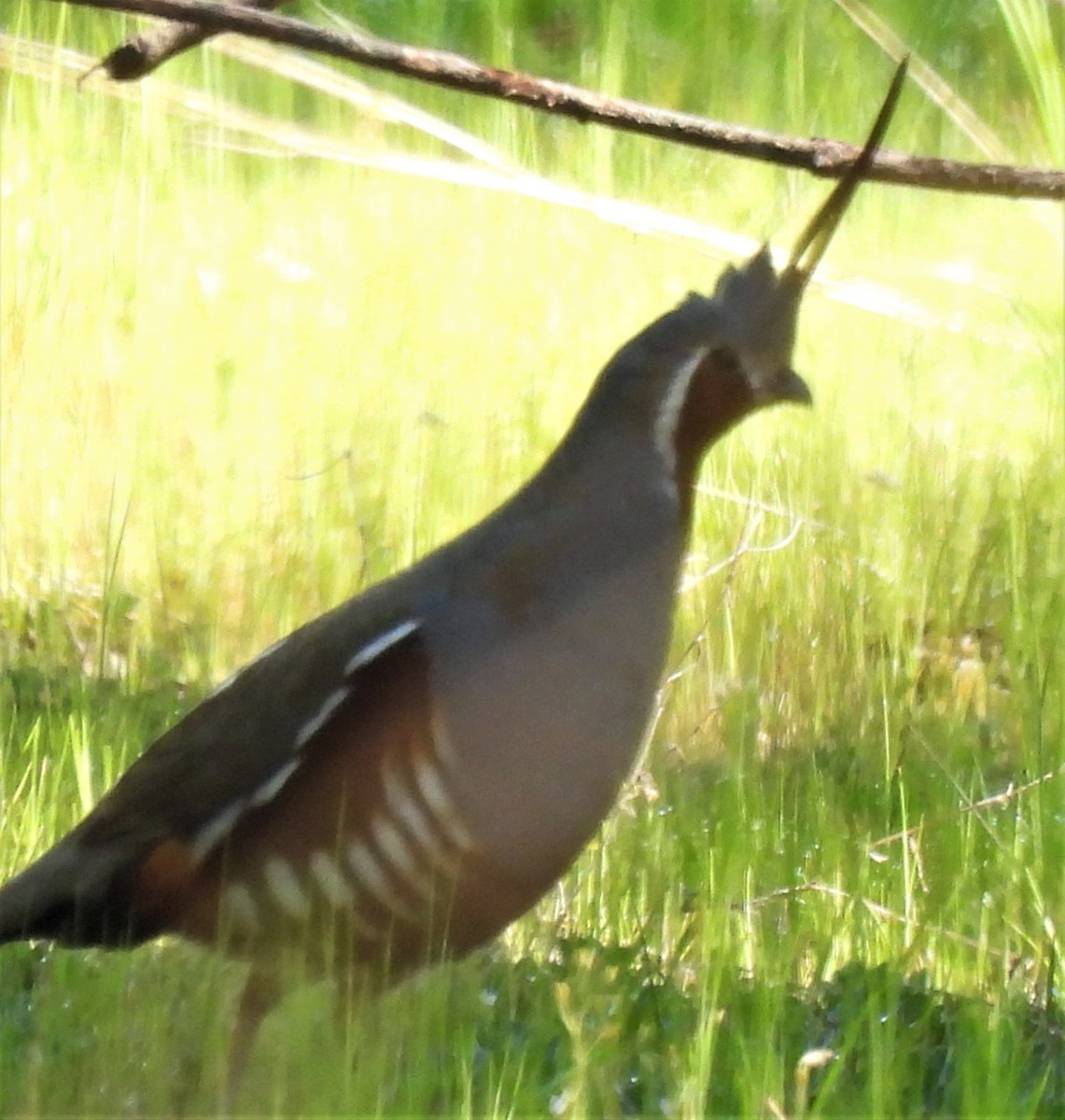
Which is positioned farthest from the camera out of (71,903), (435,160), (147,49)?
(435,160)

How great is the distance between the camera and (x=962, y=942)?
12.1ft

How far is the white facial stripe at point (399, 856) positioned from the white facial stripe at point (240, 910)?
0.23 meters

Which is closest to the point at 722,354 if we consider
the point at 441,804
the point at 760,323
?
the point at 760,323

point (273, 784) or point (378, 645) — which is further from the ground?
point (378, 645)

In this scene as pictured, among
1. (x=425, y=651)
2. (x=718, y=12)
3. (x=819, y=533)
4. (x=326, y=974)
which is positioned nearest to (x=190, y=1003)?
(x=326, y=974)

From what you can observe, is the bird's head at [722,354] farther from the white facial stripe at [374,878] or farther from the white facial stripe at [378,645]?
the white facial stripe at [374,878]

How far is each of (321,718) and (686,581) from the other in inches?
66.0

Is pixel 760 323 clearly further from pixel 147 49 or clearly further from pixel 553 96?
pixel 147 49

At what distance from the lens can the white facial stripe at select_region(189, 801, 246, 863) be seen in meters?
3.33

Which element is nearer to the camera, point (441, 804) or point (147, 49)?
point (147, 49)

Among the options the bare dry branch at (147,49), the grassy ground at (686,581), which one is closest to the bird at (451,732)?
the grassy ground at (686,581)

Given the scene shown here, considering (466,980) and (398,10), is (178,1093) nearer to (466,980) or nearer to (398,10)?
(466,980)

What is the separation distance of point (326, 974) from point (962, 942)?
1.09m

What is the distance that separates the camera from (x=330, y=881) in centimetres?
326
